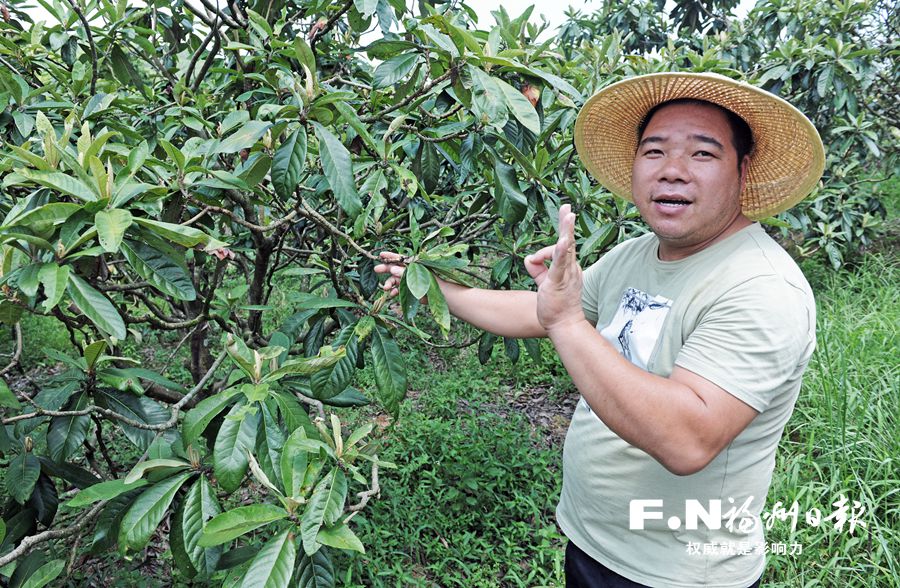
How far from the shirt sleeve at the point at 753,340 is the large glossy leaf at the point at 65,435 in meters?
1.29

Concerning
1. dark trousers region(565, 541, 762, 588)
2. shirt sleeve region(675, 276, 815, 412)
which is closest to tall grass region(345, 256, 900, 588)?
dark trousers region(565, 541, 762, 588)

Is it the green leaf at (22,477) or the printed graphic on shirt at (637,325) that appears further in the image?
the green leaf at (22,477)

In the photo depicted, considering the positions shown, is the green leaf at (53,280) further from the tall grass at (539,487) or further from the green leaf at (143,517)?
the tall grass at (539,487)

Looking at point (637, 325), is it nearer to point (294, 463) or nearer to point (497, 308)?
point (497, 308)

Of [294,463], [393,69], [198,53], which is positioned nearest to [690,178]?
[393,69]

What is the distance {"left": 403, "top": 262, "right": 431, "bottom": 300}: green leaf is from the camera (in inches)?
51.2

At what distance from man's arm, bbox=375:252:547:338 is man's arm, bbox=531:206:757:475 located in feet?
1.69

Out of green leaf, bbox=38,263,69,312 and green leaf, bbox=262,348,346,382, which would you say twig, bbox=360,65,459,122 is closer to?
green leaf, bbox=262,348,346,382

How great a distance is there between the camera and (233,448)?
1128mm

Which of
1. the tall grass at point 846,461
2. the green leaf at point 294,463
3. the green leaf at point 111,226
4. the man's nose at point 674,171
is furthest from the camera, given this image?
the tall grass at point 846,461

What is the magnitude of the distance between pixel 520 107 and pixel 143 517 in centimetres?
107

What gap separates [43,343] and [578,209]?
3.88 m

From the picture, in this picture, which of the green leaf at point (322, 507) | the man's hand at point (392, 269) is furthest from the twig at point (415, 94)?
the green leaf at point (322, 507)

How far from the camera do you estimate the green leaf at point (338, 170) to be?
1270 millimetres
